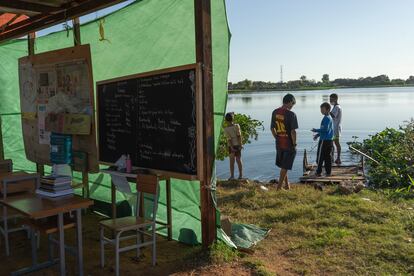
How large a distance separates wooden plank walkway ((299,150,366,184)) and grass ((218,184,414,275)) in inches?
79.7

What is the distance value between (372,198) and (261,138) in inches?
612

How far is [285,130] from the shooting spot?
23.1ft

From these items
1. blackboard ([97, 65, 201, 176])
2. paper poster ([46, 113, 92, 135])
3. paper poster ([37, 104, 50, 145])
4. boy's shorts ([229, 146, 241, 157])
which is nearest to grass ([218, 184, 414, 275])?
blackboard ([97, 65, 201, 176])

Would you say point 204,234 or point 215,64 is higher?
point 215,64

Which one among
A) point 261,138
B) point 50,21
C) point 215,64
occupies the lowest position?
point 261,138

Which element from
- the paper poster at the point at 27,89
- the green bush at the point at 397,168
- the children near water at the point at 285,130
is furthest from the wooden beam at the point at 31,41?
the green bush at the point at 397,168

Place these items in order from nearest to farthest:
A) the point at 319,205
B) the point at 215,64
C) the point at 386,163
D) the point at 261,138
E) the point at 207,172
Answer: the point at 207,172, the point at 215,64, the point at 319,205, the point at 386,163, the point at 261,138

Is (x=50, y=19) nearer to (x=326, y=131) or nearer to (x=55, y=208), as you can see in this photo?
(x=55, y=208)

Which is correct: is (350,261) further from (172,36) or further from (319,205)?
(172,36)

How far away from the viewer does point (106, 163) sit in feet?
16.3

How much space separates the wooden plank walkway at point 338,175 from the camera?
30.1 ft

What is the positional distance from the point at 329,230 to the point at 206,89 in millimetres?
2313

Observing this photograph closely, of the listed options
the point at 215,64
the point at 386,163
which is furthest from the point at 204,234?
the point at 386,163

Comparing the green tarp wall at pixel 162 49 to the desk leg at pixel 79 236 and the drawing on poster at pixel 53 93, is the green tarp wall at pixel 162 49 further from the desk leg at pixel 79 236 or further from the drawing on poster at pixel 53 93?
the desk leg at pixel 79 236
